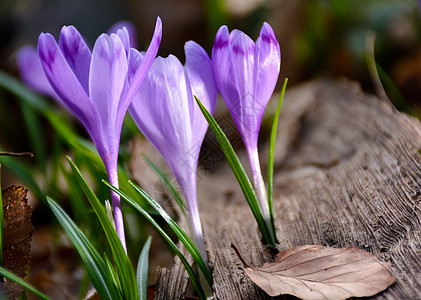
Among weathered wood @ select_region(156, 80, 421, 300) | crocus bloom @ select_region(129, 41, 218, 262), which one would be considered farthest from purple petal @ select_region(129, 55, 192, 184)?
weathered wood @ select_region(156, 80, 421, 300)

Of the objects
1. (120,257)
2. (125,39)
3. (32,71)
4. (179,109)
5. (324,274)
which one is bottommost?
(324,274)

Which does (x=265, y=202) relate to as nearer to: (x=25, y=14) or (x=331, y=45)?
(x=331, y=45)

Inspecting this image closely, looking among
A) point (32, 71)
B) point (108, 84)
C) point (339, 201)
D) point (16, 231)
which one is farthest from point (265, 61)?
point (32, 71)

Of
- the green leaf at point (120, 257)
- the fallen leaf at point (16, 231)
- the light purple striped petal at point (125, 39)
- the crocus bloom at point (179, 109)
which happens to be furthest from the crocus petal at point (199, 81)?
the fallen leaf at point (16, 231)

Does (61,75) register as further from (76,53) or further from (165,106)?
(165,106)

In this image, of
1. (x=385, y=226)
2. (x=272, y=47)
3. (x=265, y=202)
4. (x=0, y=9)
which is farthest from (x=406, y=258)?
(x=0, y=9)

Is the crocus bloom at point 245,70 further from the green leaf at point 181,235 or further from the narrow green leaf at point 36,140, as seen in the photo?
the narrow green leaf at point 36,140

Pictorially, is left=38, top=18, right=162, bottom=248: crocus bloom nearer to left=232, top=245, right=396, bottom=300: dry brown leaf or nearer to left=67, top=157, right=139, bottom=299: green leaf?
left=67, top=157, right=139, bottom=299: green leaf
